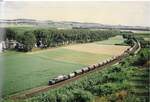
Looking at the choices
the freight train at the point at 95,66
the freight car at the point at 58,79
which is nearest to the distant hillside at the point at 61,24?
the freight train at the point at 95,66

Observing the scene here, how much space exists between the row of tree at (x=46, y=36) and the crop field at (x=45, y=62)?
51 mm

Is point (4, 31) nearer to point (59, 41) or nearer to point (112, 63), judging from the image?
point (59, 41)

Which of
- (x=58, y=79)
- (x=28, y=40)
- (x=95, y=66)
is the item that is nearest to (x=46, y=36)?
(x=28, y=40)

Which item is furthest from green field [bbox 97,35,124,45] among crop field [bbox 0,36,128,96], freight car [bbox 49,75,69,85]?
freight car [bbox 49,75,69,85]

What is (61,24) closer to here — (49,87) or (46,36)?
(46,36)

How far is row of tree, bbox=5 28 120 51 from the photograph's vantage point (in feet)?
9.02

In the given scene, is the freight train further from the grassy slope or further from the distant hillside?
A: the distant hillside

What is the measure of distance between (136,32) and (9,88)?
1044 millimetres

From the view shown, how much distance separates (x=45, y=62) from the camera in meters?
2.75

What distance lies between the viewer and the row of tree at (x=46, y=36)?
9.02 ft

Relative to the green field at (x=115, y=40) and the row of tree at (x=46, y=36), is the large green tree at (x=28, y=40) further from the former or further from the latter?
the green field at (x=115, y=40)

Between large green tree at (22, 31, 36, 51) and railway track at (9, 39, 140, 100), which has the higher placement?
large green tree at (22, 31, 36, 51)

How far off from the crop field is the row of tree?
51mm

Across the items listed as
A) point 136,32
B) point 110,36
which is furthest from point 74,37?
point 136,32
